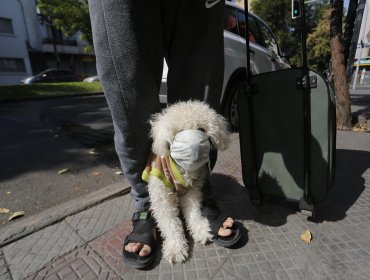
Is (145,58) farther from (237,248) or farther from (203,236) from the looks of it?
(237,248)

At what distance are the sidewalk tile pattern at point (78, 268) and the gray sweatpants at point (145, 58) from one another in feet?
1.34

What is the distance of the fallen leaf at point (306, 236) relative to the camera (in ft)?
5.61

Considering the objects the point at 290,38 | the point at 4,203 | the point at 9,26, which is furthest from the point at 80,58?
the point at 4,203

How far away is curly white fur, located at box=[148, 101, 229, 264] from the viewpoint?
1438mm

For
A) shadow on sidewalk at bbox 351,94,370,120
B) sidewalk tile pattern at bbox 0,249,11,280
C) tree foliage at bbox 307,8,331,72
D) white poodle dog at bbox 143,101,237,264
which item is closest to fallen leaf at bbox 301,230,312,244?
white poodle dog at bbox 143,101,237,264

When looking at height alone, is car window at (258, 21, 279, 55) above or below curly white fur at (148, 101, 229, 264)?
above

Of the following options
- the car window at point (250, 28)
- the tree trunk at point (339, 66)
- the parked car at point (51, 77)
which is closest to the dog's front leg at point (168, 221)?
the car window at point (250, 28)

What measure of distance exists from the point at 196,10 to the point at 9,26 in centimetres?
2964

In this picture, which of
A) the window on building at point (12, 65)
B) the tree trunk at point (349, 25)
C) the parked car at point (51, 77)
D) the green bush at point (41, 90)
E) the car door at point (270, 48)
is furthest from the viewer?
the window on building at point (12, 65)

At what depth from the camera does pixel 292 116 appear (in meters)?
1.85

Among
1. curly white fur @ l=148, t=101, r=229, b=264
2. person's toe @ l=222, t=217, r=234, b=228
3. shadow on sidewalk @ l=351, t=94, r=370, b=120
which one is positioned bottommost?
shadow on sidewalk @ l=351, t=94, r=370, b=120

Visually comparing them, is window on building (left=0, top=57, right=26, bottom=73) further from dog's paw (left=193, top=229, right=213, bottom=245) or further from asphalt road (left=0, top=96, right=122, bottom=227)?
dog's paw (left=193, top=229, right=213, bottom=245)

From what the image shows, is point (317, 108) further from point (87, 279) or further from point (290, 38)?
point (290, 38)

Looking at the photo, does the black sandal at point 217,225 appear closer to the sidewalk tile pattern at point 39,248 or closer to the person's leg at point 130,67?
the person's leg at point 130,67
